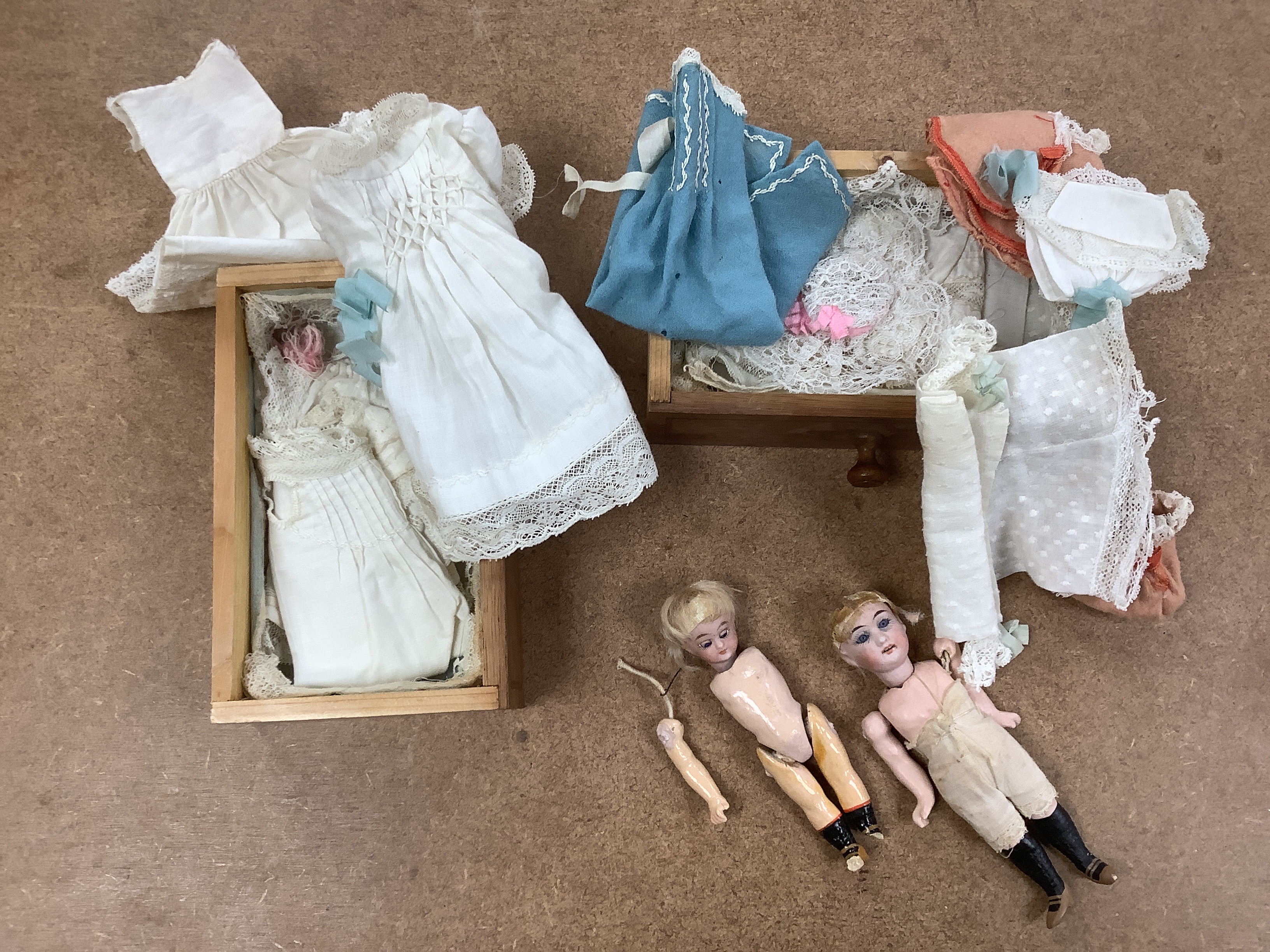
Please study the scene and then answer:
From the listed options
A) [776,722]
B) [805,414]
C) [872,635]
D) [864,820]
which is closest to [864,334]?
[805,414]

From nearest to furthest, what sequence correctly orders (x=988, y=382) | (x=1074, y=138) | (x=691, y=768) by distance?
(x=988, y=382) → (x=1074, y=138) → (x=691, y=768)

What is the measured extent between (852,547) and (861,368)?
0.28 meters

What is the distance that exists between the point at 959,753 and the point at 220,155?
3.50ft

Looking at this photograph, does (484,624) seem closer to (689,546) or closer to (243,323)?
(689,546)

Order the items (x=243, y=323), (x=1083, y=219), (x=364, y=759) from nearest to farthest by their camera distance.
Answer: (x=1083, y=219) → (x=243, y=323) → (x=364, y=759)

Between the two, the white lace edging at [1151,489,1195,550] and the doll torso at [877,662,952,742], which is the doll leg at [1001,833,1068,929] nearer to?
the doll torso at [877,662,952,742]

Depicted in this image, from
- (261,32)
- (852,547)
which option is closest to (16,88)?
(261,32)

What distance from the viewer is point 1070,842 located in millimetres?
959

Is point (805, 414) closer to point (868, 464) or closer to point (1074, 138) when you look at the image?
point (868, 464)

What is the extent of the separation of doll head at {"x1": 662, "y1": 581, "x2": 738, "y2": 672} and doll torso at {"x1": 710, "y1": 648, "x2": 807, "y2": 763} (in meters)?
0.02

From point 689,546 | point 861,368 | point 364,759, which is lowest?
point 364,759

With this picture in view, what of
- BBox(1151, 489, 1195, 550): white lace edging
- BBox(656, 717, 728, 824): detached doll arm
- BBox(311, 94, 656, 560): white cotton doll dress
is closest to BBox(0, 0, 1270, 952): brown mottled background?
BBox(656, 717, 728, 824): detached doll arm

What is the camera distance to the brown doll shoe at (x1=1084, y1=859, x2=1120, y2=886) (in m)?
0.94

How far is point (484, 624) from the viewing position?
0.87 m
